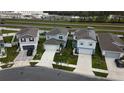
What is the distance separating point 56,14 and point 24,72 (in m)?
26.6

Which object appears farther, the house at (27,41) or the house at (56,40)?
the house at (56,40)

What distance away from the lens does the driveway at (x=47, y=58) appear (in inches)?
732

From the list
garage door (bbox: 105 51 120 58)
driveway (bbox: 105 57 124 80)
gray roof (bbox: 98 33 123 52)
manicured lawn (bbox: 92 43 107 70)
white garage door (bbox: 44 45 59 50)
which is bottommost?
driveway (bbox: 105 57 124 80)

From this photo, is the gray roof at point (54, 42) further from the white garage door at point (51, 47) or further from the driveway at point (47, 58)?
the driveway at point (47, 58)

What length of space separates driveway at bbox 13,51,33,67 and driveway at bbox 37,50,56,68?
176cm

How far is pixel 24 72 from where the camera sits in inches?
664

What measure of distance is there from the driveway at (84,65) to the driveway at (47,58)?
3515 mm

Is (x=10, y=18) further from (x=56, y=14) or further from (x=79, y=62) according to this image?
(x=79, y=62)

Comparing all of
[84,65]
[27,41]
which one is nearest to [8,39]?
[27,41]

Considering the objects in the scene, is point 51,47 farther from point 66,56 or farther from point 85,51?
point 85,51

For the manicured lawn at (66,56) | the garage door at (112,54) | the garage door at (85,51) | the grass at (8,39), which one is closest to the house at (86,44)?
the garage door at (85,51)

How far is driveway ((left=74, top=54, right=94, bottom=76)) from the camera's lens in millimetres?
Result: 17009

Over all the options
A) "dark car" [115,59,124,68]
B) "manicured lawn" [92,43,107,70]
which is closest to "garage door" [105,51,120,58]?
"manicured lawn" [92,43,107,70]

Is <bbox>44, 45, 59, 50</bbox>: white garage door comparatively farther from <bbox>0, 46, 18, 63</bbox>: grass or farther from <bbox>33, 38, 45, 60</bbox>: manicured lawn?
<bbox>0, 46, 18, 63</bbox>: grass
